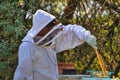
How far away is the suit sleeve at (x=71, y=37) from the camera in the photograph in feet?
10.8

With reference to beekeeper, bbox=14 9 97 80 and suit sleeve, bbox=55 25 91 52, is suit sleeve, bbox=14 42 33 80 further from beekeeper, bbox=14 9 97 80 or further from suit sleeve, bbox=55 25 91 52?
suit sleeve, bbox=55 25 91 52

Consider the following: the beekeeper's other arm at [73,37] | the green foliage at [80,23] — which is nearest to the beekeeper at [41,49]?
the beekeeper's other arm at [73,37]

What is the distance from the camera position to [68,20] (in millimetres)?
6445

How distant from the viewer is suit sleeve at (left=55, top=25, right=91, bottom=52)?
3305 mm

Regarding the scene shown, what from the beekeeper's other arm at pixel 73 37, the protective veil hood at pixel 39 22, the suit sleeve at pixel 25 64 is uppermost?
the protective veil hood at pixel 39 22

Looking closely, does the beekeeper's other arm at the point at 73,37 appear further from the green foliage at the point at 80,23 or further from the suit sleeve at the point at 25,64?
the green foliage at the point at 80,23

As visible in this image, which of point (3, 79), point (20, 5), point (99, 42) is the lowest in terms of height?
point (3, 79)

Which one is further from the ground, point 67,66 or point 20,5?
point 20,5

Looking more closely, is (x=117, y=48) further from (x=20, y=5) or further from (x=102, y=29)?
(x=20, y=5)

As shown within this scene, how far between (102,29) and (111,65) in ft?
2.22

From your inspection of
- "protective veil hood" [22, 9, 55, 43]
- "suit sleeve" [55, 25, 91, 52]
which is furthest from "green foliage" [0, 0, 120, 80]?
"protective veil hood" [22, 9, 55, 43]

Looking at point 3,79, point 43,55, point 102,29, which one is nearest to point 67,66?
point 3,79

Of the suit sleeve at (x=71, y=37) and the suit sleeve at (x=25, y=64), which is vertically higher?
the suit sleeve at (x=71, y=37)

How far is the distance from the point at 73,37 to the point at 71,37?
19 millimetres
